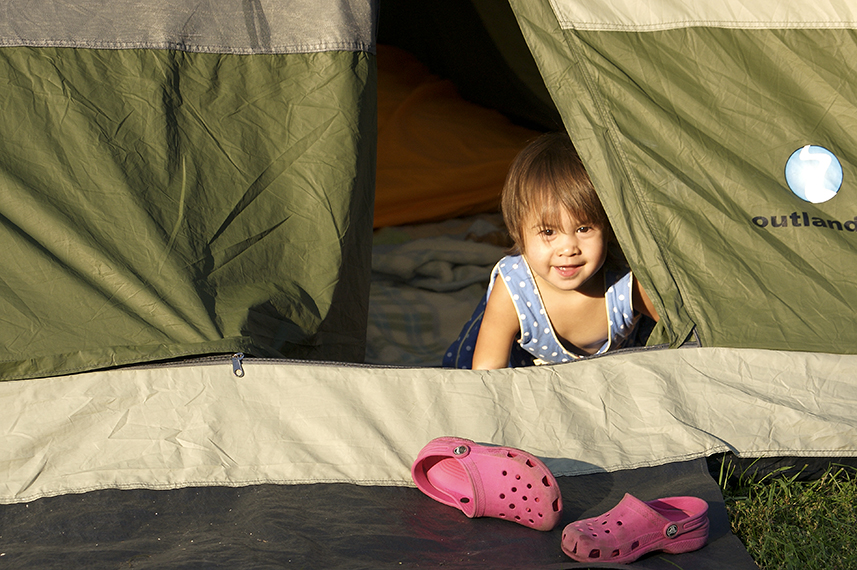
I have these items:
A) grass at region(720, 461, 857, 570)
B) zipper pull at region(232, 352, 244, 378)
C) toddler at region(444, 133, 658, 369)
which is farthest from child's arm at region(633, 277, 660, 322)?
zipper pull at region(232, 352, 244, 378)

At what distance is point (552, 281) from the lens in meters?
1.81

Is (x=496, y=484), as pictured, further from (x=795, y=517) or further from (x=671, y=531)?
(x=795, y=517)

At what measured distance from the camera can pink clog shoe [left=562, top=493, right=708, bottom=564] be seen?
3.64ft

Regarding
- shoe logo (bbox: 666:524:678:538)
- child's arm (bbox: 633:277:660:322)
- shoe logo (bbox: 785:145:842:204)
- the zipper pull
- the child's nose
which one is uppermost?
shoe logo (bbox: 785:145:842:204)

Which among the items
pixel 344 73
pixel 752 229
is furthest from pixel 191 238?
pixel 752 229

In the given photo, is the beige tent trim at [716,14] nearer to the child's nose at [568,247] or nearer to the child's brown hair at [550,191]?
the child's brown hair at [550,191]

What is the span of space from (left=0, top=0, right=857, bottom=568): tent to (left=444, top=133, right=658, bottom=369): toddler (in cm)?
16

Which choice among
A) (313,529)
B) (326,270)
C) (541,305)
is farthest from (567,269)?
(313,529)

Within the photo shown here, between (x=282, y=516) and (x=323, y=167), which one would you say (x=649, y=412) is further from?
(x=323, y=167)

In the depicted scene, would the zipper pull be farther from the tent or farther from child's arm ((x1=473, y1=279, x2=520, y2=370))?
child's arm ((x1=473, y1=279, x2=520, y2=370))

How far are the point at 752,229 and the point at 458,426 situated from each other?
72 cm

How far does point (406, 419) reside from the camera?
→ 4.67 feet

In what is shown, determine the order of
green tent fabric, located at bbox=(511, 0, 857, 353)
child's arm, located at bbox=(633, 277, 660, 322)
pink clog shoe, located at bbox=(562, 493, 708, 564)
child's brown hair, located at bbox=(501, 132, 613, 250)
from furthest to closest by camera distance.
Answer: child's arm, located at bbox=(633, 277, 660, 322) < child's brown hair, located at bbox=(501, 132, 613, 250) < green tent fabric, located at bbox=(511, 0, 857, 353) < pink clog shoe, located at bbox=(562, 493, 708, 564)

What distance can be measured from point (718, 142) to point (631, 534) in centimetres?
88
